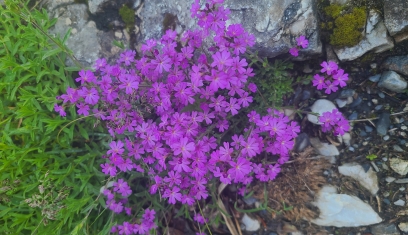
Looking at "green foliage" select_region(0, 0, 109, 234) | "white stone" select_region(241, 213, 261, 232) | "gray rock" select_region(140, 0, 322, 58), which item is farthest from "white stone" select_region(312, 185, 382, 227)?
"green foliage" select_region(0, 0, 109, 234)

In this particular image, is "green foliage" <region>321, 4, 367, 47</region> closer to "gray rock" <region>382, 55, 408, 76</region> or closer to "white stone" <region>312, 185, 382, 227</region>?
"gray rock" <region>382, 55, 408, 76</region>

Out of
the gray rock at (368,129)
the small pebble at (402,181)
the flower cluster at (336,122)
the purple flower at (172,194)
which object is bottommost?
the purple flower at (172,194)

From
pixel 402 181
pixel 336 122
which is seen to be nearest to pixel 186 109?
pixel 336 122

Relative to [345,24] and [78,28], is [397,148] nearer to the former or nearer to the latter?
[345,24]

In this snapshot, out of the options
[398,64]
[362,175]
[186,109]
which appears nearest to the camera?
[186,109]

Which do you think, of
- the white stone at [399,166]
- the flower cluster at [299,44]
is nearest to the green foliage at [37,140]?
the flower cluster at [299,44]

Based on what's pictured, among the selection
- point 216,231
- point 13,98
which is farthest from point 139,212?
point 13,98

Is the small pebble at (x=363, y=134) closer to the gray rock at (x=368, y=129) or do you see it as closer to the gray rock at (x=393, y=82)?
the gray rock at (x=368, y=129)

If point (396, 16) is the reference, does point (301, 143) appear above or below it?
below
